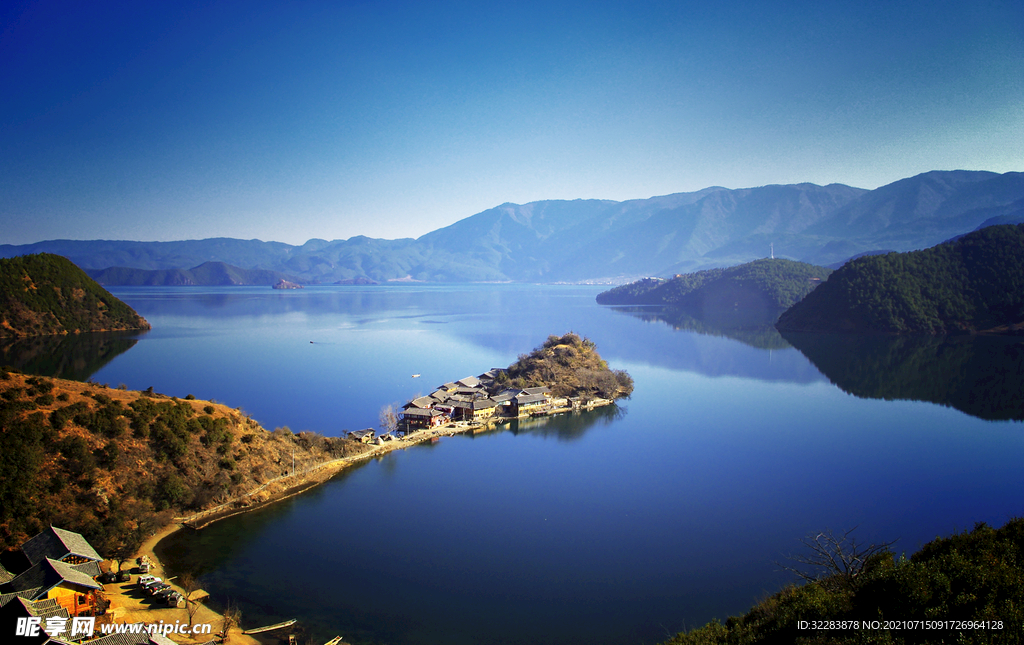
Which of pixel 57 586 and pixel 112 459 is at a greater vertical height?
pixel 112 459

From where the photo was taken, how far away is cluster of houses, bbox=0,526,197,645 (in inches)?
281

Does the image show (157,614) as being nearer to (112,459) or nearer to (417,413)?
(112,459)

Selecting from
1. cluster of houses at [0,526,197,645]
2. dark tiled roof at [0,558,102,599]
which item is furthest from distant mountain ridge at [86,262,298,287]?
dark tiled roof at [0,558,102,599]

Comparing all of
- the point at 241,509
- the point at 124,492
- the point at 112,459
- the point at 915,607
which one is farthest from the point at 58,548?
the point at 915,607

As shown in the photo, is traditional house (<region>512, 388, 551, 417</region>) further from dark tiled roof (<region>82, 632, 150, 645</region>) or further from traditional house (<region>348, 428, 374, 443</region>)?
dark tiled roof (<region>82, 632, 150, 645</region>)

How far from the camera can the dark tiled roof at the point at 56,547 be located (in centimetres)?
895

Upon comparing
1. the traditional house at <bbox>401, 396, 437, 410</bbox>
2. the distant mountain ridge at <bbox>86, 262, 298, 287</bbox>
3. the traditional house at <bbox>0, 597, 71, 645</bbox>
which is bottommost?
the traditional house at <bbox>401, 396, 437, 410</bbox>

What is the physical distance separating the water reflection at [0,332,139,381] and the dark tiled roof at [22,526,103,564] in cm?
2272

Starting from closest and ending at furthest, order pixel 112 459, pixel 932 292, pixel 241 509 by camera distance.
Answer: pixel 112 459 < pixel 241 509 < pixel 932 292

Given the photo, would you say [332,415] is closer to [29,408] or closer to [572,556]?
[29,408]

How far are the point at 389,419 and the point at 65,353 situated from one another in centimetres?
2691

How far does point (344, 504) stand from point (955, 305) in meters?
54.6

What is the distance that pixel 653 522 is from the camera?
44.3 feet

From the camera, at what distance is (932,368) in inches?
1315
